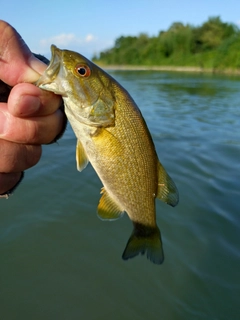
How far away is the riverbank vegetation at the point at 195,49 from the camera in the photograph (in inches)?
2093

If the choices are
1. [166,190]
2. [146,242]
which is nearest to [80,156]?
[166,190]

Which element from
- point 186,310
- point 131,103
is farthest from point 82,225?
point 131,103

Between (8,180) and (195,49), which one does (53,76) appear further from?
(195,49)

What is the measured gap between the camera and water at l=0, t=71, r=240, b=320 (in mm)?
3582

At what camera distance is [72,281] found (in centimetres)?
385

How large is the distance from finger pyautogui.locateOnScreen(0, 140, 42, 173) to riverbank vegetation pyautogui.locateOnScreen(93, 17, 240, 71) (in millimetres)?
52870

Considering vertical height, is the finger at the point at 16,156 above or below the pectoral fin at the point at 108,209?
above

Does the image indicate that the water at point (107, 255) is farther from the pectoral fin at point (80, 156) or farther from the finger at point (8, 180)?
the pectoral fin at point (80, 156)

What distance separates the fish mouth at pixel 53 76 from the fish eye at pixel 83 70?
12 centimetres

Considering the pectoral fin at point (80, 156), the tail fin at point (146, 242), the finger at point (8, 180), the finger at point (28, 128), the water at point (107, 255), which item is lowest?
the water at point (107, 255)

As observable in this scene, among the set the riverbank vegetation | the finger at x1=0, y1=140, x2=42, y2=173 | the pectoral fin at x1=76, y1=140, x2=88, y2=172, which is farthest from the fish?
the riverbank vegetation

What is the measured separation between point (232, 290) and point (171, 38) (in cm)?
7836

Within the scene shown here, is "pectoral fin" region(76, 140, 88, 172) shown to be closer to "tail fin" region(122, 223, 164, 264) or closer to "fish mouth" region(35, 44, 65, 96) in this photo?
"fish mouth" region(35, 44, 65, 96)

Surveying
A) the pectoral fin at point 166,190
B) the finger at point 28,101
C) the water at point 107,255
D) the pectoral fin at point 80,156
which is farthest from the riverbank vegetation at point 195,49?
the finger at point 28,101
